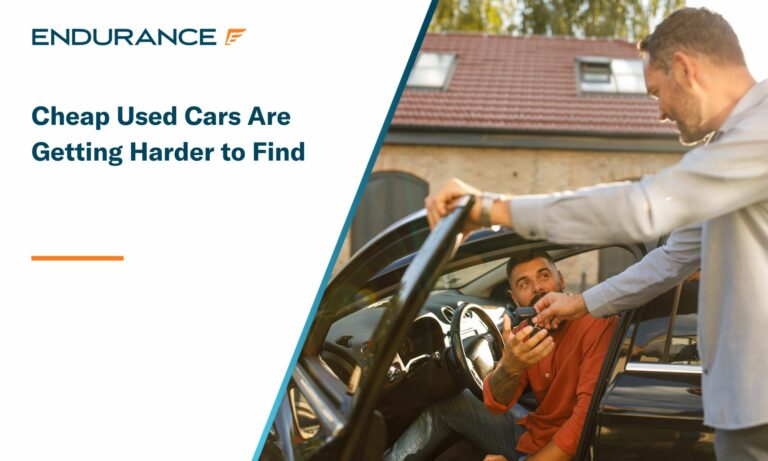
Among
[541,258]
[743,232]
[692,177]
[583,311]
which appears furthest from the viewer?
[541,258]

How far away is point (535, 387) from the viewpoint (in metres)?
2.86

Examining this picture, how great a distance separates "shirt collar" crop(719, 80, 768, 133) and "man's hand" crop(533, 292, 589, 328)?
2.79 ft

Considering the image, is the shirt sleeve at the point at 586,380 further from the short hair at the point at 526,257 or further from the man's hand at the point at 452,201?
the man's hand at the point at 452,201

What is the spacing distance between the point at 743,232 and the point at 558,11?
1469 inches

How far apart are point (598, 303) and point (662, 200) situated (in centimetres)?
84

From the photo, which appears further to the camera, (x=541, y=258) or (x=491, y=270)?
(x=491, y=270)

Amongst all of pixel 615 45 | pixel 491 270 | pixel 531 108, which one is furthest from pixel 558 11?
pixel 491 270

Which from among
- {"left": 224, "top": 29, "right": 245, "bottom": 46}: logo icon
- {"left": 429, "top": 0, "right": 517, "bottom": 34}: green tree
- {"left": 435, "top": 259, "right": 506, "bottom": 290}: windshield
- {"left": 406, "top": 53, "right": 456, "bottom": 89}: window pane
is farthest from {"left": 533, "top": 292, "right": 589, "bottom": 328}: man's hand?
{"left": 429, "top": 0, "right": 517, "bottom": 34}: green tree

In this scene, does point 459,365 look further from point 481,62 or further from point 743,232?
point 481,62

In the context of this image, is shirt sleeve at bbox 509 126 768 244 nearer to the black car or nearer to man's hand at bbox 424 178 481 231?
man's hand at bbox 424 178 481 231

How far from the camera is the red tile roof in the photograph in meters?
17.7

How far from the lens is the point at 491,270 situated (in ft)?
10.7

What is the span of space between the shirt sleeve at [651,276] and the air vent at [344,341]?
77 cm

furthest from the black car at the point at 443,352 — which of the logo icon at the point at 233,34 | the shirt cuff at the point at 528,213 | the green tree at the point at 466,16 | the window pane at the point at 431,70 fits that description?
the green tree at the point at 466,16
